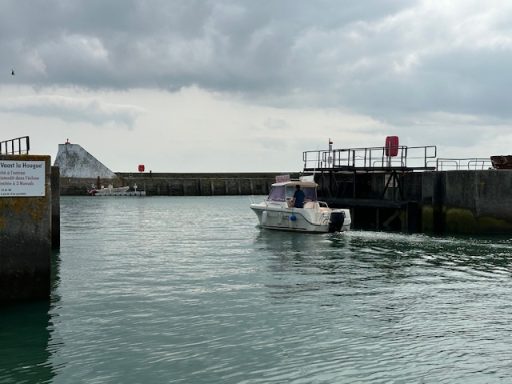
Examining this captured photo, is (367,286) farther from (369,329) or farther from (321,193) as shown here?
(321,193)

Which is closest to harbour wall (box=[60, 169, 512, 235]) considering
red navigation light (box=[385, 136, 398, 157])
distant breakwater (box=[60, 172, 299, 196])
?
red navigation light (box=[385, 136, 398, 157])

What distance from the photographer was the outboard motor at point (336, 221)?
104ft

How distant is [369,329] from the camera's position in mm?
12000

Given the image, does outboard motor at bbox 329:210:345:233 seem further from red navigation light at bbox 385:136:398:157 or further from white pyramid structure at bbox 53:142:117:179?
white pyramid structure at bbox 53:142:117:179

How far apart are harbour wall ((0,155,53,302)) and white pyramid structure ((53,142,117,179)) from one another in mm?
90237

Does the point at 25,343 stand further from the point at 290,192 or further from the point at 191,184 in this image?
the point at 191,184

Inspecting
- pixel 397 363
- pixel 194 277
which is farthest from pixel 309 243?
pixel 397 363

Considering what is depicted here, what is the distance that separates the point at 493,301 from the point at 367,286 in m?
3.35

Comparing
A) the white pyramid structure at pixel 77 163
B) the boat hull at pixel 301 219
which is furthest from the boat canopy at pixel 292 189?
the white pyramid structure at pixel 77 163

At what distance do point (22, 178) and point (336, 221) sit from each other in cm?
2114

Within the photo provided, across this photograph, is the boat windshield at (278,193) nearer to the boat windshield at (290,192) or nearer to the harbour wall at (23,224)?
the boat windshield at (290,192)

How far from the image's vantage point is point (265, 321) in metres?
12.5

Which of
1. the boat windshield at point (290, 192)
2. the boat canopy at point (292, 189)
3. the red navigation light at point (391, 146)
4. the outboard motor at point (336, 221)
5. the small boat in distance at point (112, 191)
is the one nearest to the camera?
the outboard motor at point (336, 221)

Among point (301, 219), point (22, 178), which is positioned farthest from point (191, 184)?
point (22, 178)
